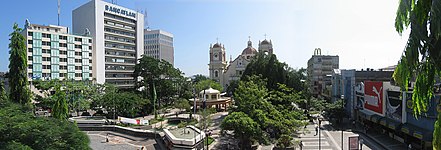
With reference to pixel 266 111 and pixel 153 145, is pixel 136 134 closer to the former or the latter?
pixel 153 145

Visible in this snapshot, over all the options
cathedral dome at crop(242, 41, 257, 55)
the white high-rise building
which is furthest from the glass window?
cathedral dome at crop(242, 41, 257, 55)

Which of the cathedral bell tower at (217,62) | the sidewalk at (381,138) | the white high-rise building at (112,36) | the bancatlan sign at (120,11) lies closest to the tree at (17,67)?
the sidewalk at (381,138)

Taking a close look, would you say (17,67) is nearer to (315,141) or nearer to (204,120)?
(204,120)

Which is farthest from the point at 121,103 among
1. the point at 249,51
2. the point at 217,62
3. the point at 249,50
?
the point at 249,50

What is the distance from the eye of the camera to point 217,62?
298 feet

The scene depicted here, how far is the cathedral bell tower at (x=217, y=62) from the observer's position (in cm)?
9016

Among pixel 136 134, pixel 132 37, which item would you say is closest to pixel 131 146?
pixel 136 134

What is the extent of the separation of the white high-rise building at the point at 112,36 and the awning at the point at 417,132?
6108 centimetres

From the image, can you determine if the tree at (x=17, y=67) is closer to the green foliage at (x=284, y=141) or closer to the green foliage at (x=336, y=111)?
the green foliage at (x=284, y=141)

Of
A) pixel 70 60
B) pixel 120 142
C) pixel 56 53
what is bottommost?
pixel 120 142

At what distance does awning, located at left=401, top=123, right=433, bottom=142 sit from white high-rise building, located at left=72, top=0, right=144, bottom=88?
61082 mm

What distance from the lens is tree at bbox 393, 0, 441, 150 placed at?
3573 millimetres

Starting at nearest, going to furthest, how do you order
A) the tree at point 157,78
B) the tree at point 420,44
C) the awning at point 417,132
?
the tree at point 420,44, the awning at point 417,132, the tree at point 157,78

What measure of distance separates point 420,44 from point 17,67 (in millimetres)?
32231
